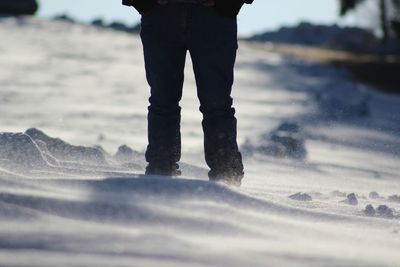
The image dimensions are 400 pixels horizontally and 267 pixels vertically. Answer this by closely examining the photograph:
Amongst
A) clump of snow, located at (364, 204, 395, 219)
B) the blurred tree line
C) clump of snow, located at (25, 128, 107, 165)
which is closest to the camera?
clump of snow, located at (364, 204, 395, 219)

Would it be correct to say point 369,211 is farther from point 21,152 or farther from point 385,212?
point 21,152

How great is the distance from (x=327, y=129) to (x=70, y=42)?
8.68 m

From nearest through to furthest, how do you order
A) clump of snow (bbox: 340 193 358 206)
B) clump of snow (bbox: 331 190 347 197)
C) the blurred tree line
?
clump of snow (bbox: 340 193 358 206)
clump of snow (bbox: 331 190 347 197)
the blurred tree line

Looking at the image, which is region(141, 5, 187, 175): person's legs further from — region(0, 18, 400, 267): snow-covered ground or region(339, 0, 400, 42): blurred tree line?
region(339, 0, 400, 42): blurred tree line

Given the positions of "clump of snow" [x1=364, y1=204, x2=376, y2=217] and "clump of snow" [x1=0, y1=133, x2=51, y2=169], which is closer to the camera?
"clump of snow" [x1=364, y1=204, x2=376, y2=217]

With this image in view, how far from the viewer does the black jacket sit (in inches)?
134

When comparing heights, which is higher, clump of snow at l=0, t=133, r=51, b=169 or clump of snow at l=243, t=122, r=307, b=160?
clump of snow at l=243, t=122, r=307, b=160

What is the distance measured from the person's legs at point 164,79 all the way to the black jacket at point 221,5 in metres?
0.03

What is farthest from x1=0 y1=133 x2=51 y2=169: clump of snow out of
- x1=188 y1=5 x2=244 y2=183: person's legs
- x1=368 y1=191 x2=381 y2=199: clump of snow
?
x1=368 y1=191 x2=381 y2=199: clump of snow

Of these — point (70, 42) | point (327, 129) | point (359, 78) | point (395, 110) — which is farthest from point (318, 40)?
point (327, 129)

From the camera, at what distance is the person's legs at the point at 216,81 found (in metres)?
3.42

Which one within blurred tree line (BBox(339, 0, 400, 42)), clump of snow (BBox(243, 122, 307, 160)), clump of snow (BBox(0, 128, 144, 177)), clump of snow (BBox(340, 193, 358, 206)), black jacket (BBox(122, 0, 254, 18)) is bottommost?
clump of snow (BBox(340, 193, 358, 206))

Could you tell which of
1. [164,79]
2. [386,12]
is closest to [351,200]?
[164,79]

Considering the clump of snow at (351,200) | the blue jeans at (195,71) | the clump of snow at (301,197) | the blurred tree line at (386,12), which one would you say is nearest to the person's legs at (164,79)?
the blue jeans at (195,71)
